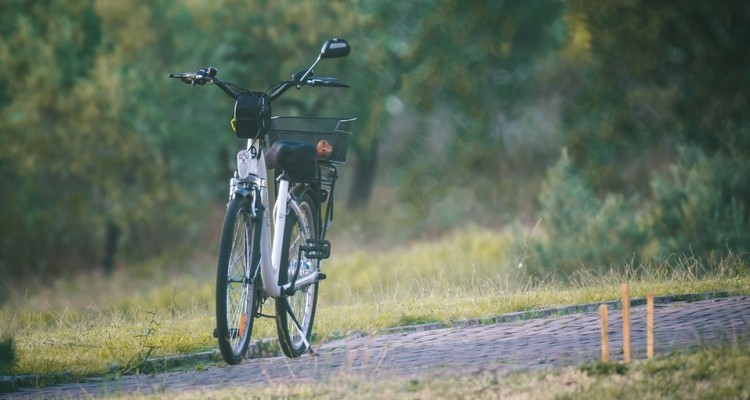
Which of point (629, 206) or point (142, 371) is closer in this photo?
point (142, 371)

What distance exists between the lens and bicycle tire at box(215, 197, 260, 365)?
7852mm

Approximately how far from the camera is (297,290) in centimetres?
880

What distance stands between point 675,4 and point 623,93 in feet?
7.44

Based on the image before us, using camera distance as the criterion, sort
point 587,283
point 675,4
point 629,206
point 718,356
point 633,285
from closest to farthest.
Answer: point 718,356 < point 633,285 < point 587,283 < point 629,206 < point 675,4

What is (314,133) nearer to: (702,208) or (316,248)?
(316,248)

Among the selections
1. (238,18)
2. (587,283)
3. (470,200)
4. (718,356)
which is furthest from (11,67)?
(718,356)

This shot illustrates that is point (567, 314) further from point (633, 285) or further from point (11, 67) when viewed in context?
point (11, 67)

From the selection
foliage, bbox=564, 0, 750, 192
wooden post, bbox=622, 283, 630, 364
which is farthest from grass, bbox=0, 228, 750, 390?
foliage, bbox=564, 0, 750, 192

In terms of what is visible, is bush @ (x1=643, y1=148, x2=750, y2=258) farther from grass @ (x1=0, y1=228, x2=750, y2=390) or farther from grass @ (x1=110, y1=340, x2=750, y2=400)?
grass @ (x1=110, y1=340, x2=750, y2=400)

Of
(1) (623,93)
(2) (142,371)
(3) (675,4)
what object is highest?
(3) (675,4)

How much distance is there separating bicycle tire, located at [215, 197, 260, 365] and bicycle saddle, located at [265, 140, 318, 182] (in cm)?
51

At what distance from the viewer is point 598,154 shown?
1013 inches

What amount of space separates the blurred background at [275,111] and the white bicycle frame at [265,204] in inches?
737

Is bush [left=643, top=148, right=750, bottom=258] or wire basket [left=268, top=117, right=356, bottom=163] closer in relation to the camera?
wire basket [left=268, top=117, right=356, bottom=163]
